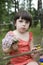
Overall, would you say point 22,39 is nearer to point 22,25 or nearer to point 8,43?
point 22,25

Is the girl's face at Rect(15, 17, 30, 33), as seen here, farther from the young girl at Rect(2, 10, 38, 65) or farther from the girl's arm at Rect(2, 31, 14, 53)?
the girl's arm at Rect(2, 31, 14, 53)

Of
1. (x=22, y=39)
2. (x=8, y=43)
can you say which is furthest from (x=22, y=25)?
(x=8, y=43)

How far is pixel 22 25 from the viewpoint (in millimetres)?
2779

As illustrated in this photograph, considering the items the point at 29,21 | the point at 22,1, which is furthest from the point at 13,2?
the point at 29,21

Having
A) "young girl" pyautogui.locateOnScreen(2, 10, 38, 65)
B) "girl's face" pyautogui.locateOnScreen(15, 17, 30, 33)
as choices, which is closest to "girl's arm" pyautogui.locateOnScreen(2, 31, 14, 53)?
"young girl" pyautogui.locateOnScreen(2, 10, 38, 65)

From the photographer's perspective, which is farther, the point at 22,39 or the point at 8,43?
the point at 22,39

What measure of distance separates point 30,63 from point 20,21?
45cm

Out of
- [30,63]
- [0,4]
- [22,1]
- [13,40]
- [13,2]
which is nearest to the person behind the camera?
[13,40]

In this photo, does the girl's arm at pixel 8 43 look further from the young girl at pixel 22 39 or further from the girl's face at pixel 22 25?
the girl's face at pixel 22 25

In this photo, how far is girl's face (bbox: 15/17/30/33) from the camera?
2.78m

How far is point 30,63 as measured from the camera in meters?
2.72

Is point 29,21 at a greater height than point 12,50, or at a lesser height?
greater

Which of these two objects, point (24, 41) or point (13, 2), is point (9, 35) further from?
point (13, 2)

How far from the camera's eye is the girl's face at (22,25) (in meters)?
2.78
